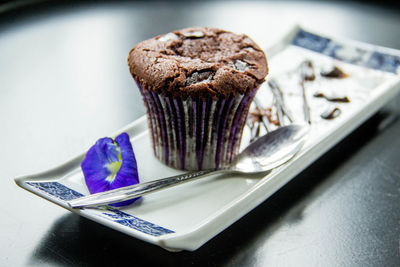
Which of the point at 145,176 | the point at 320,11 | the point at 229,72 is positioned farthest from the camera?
the point at 320,11

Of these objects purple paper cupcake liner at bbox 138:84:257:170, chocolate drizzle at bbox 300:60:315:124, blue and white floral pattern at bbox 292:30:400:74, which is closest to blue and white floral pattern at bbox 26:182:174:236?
purple paper cupcake liner at bbox 138:84:257:170

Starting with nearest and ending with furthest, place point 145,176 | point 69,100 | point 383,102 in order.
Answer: point 145,176 < point 383,102 < point 69,100

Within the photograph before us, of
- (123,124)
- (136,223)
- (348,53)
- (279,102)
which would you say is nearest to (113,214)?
(136,223)

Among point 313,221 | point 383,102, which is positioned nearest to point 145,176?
point 313,221

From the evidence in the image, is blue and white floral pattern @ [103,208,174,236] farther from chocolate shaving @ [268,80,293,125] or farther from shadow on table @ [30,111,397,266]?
chocolate shaving @ [268,80,293,125]

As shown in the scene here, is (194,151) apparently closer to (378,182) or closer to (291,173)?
(291,173)

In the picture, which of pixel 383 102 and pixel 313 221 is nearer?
pixel 313 221

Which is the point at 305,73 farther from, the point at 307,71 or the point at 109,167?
the point at 109,167
